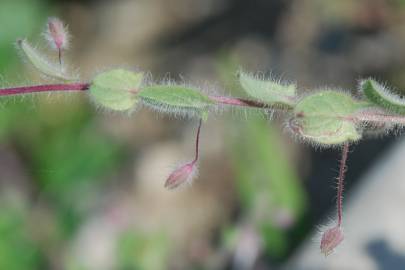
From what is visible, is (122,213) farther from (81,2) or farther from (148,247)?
(81,2)

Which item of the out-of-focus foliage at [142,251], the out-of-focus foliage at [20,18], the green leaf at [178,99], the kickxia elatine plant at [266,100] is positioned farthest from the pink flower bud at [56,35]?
the out-of-focus foliage at [20,18]

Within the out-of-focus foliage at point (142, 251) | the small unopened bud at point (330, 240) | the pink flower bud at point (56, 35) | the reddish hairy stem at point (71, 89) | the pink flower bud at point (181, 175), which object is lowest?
the out-of-focus foliage at point (142, 251)

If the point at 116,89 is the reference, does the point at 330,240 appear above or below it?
below

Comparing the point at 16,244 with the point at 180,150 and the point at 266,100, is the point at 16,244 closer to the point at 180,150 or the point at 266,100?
the point at 180,150

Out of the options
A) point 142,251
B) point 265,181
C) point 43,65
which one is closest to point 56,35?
point 43,65

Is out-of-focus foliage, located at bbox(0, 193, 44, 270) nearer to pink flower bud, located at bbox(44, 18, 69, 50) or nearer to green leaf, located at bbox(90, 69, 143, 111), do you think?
pink flower bud, located at bbox(44, 18, 69, 50)

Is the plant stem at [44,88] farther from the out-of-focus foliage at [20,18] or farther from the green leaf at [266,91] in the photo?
the out-of-focus foliage at [20,18]
